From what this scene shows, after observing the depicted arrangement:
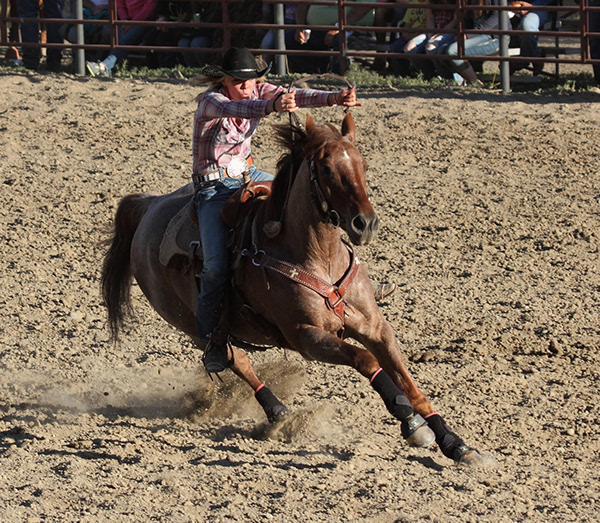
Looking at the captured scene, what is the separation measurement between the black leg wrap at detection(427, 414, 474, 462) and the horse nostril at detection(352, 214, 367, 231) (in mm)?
1251

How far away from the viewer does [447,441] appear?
4742mm

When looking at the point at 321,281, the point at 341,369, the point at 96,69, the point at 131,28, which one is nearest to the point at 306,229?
the point at 321,281

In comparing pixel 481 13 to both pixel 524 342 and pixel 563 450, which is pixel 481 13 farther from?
pixel 563 450

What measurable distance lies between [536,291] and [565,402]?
2053mm

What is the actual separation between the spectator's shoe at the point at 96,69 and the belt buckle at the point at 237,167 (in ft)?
25.0

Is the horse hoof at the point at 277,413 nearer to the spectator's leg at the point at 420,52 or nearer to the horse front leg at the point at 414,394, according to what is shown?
the horse front leg at the point at 414,394

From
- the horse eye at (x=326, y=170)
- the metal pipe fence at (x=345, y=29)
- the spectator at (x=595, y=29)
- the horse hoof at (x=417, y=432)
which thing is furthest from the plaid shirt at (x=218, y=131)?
the spectator at (x=595, y=29)

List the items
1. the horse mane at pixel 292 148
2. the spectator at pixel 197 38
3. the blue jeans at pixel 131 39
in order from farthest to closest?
1. the blue jeans at pixel 131 39
2. the spectator at pixel 197 38
3. the horse mane at pixel 292 148

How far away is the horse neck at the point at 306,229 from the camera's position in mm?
4745

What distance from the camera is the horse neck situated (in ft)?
15.6

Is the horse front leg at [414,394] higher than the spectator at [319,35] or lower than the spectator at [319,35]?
lower

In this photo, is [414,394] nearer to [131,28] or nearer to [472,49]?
[472,49]

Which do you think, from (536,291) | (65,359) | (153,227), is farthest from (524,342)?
(65,359)

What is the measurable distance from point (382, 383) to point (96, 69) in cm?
927
